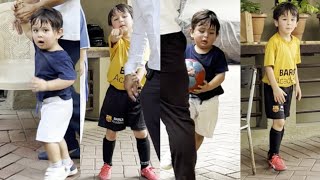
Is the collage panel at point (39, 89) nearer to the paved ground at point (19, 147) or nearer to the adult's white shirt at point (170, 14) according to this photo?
the paved ground at point (19, 147)

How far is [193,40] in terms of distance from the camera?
1757mm

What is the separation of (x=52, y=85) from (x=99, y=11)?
0.40 m

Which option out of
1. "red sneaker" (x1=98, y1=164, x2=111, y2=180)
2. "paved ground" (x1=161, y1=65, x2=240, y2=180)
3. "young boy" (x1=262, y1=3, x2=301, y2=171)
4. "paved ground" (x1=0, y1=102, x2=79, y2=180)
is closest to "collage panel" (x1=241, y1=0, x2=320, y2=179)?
"young boy" (x1=262, y1=3, x2=301, y2=171)

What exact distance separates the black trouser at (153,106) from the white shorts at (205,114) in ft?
0.48

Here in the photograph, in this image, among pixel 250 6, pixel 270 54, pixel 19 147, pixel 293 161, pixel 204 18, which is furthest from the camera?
pixel 293 161

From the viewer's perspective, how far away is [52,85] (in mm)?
1938

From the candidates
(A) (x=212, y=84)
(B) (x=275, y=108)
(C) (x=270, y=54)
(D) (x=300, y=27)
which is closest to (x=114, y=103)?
(A) (x=212, y=84)

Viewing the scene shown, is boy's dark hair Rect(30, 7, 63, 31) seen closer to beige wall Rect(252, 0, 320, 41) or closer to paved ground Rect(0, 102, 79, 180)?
paved ground Rect(0, 102, 79, 180)

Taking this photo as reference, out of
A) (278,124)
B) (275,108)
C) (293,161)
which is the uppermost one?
(275,108)

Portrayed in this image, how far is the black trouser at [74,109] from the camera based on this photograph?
1938mm

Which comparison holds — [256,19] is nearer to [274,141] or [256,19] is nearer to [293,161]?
[274,141]

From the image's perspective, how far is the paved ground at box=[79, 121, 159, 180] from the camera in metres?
1.89

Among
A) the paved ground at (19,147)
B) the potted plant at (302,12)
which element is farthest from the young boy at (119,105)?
the potted plant at (302,12)

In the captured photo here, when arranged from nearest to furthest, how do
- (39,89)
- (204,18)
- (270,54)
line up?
1. (204,18)
2. (39,89)
3. (270,54)
